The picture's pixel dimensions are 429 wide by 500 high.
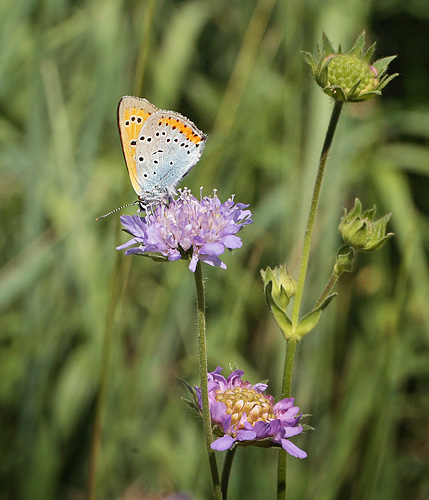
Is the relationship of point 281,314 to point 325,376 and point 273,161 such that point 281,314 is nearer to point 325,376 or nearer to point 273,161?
point 325,376

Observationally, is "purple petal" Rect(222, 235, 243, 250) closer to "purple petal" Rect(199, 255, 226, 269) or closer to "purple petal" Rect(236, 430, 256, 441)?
"purple petal" Rect(199, 255, 226, 269)

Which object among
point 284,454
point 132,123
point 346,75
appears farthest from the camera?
point 132,123

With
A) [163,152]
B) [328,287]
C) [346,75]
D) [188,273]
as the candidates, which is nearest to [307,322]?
[328,287]

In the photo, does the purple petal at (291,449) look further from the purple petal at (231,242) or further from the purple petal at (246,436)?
the purple petal at (231,242)

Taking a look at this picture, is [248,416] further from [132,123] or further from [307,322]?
[132,123]

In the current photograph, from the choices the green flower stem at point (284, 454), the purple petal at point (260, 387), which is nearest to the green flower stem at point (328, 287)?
the green flower stem at point (284, 454)

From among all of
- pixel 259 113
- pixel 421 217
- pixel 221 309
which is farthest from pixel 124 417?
→ pixel 421 217

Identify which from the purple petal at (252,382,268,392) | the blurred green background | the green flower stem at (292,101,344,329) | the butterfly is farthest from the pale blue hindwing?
the purple petal at (252,382,268,392)
